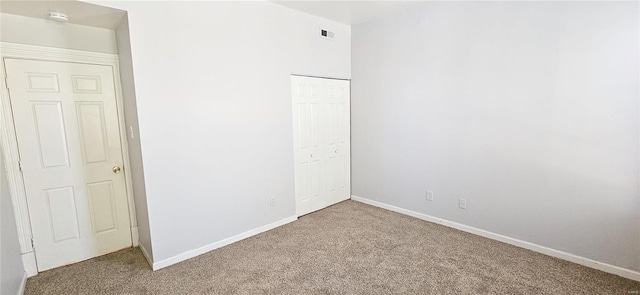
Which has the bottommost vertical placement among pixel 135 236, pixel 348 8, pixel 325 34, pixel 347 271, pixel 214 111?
pixel 347 271

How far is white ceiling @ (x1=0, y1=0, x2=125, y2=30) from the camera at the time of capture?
7.07ft

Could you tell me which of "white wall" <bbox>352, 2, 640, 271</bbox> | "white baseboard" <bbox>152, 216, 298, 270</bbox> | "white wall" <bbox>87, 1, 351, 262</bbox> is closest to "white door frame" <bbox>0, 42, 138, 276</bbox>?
"white wall" <bbox>87, 1, 351, 262</bbox>

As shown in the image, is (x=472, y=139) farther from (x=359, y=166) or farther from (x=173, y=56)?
(x=173, y=56)

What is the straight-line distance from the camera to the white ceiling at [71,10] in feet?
7.07

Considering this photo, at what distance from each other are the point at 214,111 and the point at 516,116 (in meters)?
3.03

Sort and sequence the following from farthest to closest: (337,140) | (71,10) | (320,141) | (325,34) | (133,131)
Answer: (337,140)
(320,141)
(325,34)
(133,131)
(71,10)

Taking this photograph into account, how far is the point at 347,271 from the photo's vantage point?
8.42 ft

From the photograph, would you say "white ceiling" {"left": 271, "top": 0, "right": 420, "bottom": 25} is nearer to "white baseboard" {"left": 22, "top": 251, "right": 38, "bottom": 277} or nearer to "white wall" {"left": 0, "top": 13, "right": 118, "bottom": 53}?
"white wall" {"left": 0, "top": 13, "right": 118, "bottom": 53}

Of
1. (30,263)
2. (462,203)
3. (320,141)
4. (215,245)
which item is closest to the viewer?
(30,263)

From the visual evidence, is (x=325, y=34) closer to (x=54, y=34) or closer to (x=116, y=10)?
(x=116, y=10)

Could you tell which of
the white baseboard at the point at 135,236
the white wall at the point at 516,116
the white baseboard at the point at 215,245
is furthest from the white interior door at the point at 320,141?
the white baseboard at the point at 135,236

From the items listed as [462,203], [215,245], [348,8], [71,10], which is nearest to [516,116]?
[462,203]

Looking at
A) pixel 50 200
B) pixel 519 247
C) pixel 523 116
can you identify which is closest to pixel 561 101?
pixel 523 116

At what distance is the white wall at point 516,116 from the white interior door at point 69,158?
3.17 meters
